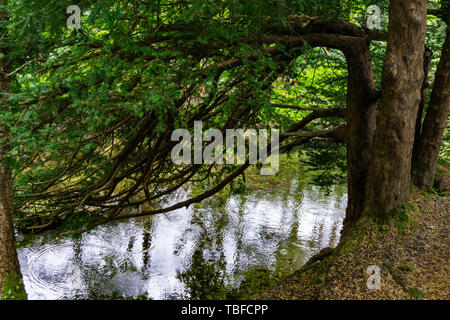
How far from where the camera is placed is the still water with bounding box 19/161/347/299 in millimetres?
8586

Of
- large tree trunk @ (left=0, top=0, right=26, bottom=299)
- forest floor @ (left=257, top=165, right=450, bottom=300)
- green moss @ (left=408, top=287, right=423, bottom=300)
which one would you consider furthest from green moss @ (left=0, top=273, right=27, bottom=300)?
green moss @ (left=408, top=287, right=423, bottom=300)

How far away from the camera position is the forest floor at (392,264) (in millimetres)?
4055

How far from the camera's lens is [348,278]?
4.25 metres

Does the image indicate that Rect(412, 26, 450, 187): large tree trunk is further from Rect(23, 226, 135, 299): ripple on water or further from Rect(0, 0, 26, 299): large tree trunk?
Rect(0, 0, 26, 299): large tree trunk

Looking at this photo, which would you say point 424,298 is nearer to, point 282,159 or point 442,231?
point 442,231

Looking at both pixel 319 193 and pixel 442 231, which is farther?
pixel 319 193

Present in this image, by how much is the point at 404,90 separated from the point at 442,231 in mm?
1990

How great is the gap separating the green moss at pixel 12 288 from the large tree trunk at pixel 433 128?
7.10 m

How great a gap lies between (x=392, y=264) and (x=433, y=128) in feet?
8.86

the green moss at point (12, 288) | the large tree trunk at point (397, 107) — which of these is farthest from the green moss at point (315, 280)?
the green moss at point (12, 288)

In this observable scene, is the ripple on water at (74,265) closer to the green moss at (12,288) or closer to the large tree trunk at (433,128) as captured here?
the green moss at (12,288)

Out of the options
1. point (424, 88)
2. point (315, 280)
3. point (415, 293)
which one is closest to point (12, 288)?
point (315, 280)

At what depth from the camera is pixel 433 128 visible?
19.4ft

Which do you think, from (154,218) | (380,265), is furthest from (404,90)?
(154,218)
